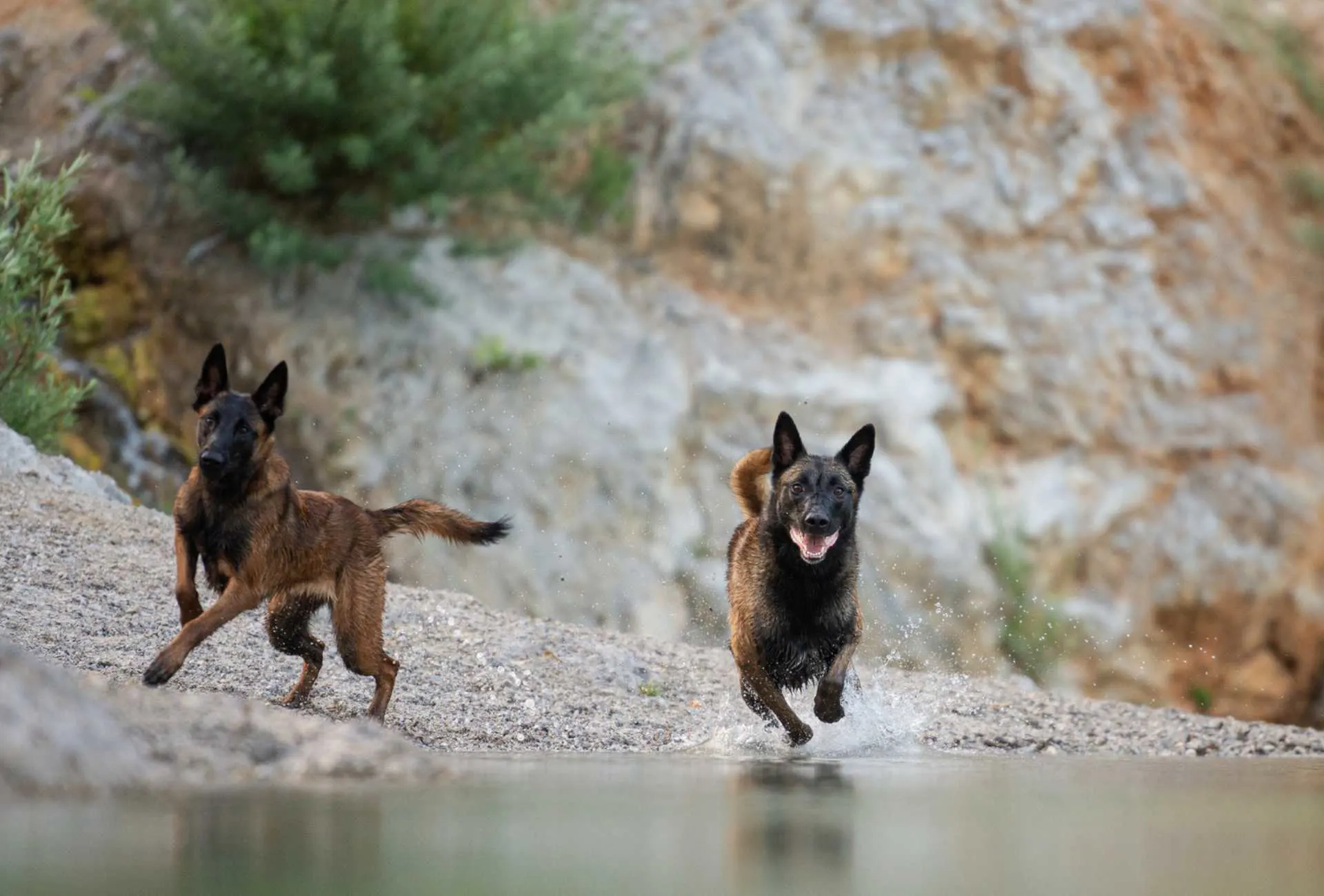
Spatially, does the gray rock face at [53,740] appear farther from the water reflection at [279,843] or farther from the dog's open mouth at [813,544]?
the dog's open mouth at [813,544]

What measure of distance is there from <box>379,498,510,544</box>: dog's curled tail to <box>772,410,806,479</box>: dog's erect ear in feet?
4.42

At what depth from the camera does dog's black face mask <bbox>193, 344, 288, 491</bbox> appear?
6141 millimetres

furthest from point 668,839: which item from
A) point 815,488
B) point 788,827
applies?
point 815,488

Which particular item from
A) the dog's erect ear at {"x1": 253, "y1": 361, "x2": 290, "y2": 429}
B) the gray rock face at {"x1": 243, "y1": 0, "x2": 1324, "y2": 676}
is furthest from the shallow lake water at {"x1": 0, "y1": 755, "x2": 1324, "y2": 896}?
the gray rock face at {"x1": 243, "y1": 0, "x2": 1324, "y2": 676}

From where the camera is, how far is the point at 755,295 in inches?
551

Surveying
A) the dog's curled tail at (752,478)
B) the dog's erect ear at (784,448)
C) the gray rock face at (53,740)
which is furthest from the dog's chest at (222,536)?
the dog's curled tail at (752,478)

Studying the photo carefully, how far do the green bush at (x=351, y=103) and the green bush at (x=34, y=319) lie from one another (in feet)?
5.23

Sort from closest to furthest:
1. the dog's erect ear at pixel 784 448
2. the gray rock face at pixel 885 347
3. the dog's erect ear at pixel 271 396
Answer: the dog's erect ear at pixel 271 396
the dog's erect ear at pixel 784 448
the gray rock face at pixel 885 347

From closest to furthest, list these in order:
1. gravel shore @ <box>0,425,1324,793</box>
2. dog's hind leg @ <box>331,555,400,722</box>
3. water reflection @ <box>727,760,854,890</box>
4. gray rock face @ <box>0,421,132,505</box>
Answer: water reflection @ <box>727,760,854,890</box> → gravel shore @ <box>0,425,1324,793</box> → dog's hind leg @ <box>331,555,400,722</box> → gray rock face @ <box>0,421,132,505</box>

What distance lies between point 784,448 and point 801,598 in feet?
2.42

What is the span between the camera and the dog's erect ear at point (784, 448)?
7398mm

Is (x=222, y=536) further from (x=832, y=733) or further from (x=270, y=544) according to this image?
(x=832, y=733)

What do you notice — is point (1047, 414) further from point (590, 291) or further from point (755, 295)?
point (590, 291)

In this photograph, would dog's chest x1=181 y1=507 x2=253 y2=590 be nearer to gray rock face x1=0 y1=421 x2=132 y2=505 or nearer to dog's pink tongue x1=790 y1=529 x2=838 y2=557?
dog's pink tongue x1=790 y1=529 x2=838 y2=557
